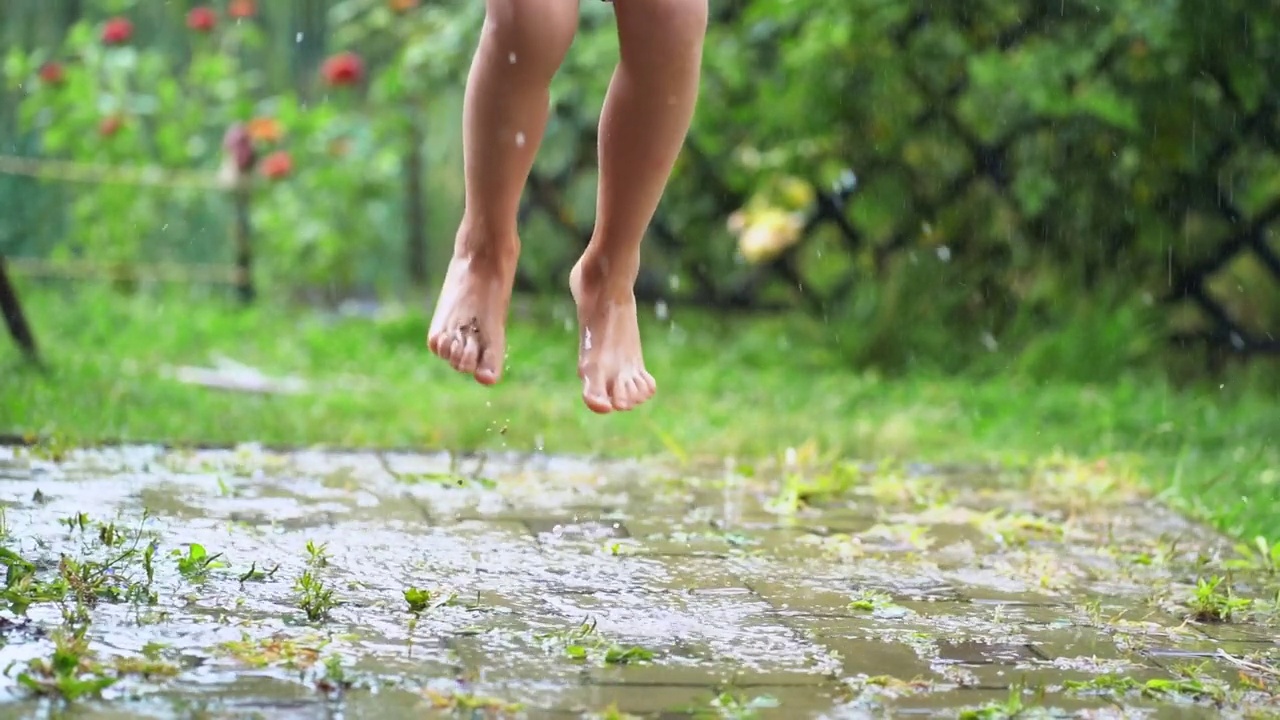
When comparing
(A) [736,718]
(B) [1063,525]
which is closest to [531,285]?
(B) [1063,525]

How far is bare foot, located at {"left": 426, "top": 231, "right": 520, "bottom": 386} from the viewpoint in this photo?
2.32 meters

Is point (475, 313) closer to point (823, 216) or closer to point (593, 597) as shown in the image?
point (593, 597)

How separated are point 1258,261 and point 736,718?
472 centimetres

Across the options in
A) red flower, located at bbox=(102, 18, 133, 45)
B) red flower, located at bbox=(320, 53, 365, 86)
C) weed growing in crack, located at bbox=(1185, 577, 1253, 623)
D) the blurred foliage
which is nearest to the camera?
weed growing in crack, located at bbox=(1185, 577, 1253, 623)

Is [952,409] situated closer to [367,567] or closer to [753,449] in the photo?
[753,449]

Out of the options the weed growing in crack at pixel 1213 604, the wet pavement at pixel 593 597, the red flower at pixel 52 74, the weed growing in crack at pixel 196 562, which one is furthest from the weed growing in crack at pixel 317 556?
the red flower at pixel 52 74

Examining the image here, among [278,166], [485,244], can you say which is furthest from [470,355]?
[278,166]

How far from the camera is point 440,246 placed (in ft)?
24.7

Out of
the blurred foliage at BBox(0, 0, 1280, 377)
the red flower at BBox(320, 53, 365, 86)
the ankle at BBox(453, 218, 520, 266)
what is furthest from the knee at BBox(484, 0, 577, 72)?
the red flower at BBox(320, 53, 365, 86)

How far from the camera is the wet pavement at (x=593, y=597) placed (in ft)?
5.01

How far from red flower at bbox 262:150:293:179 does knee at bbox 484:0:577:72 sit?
531 cm

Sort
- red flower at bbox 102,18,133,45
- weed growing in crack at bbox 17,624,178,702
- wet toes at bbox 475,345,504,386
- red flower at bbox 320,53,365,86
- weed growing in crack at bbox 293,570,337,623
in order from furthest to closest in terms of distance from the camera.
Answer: red flower at bbox 102,18,133,45 → red flower at bbox 320,53,365,86 → wet toes at bbox 475,345,504,386 → weed growing in crack at bbox 293,570,337,623 → weed growing in crack at bbox 17,624,178,702

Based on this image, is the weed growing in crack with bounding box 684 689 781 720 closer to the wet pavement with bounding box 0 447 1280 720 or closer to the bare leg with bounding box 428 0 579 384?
the wet pavement with bounding box 0 447 1280 720

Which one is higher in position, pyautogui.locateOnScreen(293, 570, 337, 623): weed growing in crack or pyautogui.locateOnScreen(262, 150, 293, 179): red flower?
pyautogui.locateOnScreen(262, 150, 293, 179): red flower
